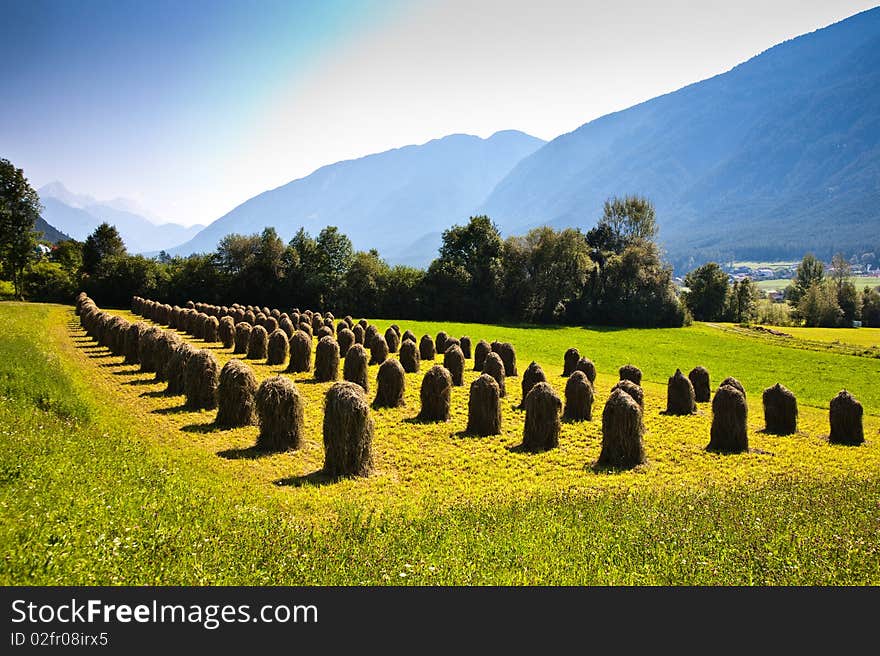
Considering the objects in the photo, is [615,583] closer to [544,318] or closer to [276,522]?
[276,522]

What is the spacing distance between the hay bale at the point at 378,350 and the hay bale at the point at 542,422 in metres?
16.4

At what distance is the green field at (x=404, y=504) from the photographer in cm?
690

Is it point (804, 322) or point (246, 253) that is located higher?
point (246, 253)

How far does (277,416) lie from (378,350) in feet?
58.7

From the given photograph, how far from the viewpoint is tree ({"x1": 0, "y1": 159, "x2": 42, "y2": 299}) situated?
54375 mm

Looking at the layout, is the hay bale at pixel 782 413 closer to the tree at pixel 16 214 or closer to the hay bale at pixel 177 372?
the hay bale at pixel 177 372

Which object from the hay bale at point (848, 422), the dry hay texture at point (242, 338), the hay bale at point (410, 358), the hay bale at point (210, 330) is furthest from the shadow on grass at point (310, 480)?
the hay bale at point (210, 330)

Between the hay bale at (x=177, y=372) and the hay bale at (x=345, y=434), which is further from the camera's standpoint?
the hay bale at (x=177, y=372)

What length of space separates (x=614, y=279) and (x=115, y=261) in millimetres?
67547

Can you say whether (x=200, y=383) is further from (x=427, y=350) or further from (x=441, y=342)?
(x=441, y=342)

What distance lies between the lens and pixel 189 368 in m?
18.5

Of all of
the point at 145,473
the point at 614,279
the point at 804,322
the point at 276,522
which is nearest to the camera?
the point at 276,522

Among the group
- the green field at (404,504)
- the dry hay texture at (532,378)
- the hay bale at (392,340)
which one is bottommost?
the green field at (404,504)

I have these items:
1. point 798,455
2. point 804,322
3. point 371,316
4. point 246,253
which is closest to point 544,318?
point 371,316
